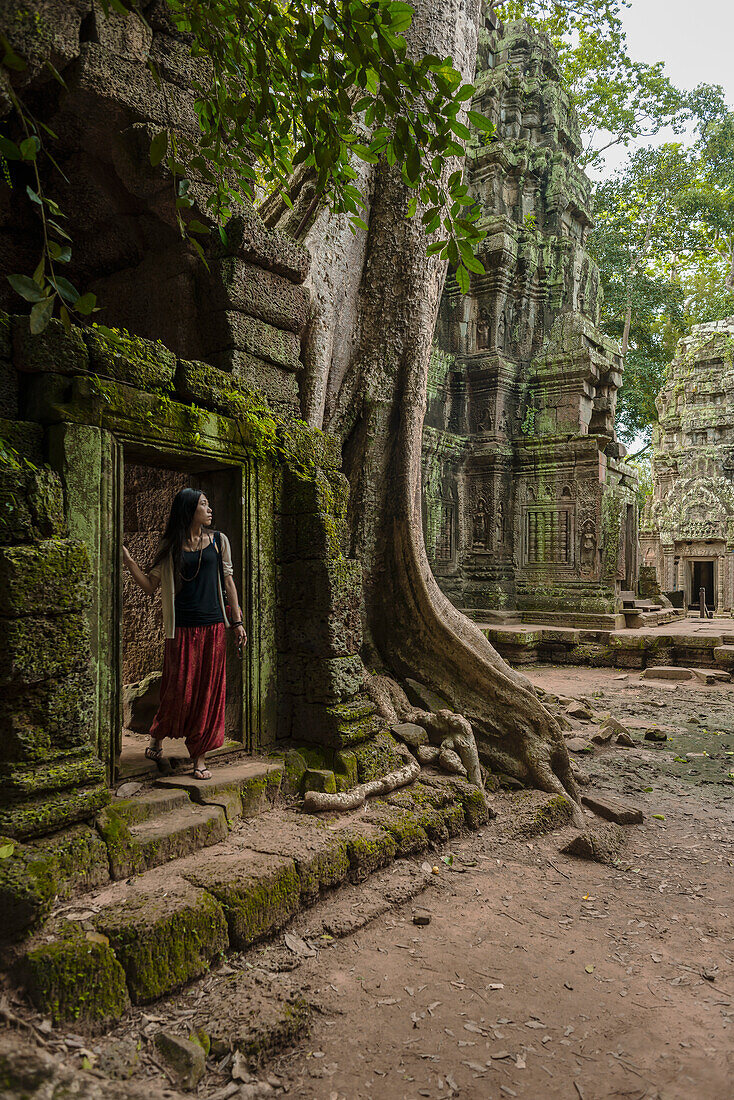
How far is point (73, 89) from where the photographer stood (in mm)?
3242

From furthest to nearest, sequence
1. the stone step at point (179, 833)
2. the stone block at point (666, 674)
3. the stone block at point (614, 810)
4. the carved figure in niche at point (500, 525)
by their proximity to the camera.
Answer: the carved figure in niche at point (500, 525) → the stone block at point (666, 674) → the stone block at point (614, 810) → the stone step at point (179, 833)

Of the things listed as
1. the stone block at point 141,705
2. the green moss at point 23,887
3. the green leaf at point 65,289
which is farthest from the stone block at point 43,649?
the stone block at point 141,705

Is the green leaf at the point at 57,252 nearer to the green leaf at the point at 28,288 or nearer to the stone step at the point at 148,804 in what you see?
the green leaf at the point at 28,288

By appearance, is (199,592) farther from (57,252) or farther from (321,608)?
(57,252)

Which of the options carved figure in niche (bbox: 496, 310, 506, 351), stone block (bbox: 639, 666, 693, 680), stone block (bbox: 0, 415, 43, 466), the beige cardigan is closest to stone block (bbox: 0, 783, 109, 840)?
the beige cardigan

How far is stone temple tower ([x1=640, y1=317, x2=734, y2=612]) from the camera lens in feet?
67.1

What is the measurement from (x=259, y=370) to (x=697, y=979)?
3575mm

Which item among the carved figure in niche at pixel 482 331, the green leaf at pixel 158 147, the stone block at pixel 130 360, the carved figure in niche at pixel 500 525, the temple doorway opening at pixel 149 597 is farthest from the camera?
the carved figure in niche at pixel 482 331

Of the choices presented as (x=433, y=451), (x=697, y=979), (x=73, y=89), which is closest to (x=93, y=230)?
(x=73, y=89)

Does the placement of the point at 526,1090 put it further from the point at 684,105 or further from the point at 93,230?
the point at 684,105

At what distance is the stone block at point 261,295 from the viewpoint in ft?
12.5

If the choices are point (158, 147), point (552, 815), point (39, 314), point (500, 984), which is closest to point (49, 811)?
point (39, 314)

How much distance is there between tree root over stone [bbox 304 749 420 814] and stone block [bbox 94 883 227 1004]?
904 millimetres

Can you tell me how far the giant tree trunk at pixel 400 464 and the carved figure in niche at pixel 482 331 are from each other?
27.9ft
